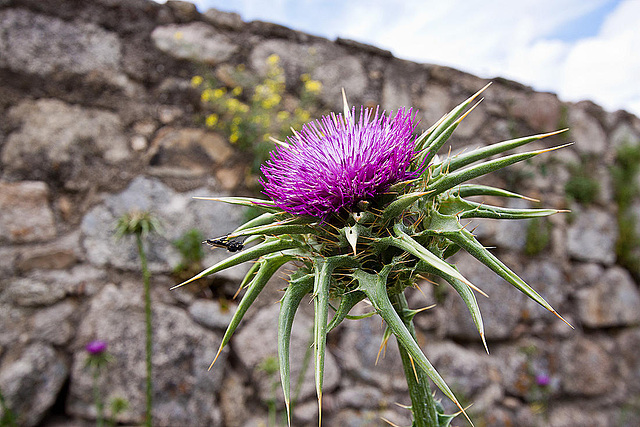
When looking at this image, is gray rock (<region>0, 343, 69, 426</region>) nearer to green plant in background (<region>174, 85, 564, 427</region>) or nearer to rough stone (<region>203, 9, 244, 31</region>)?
green plant in background (<region>174, 85, 564, 427</region>)

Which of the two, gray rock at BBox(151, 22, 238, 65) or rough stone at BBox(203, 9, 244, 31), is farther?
rough stone at BBox(203, 9, 244, 31)

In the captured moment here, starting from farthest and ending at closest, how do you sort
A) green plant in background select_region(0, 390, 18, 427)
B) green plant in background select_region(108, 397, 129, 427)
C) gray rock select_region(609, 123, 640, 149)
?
gray rock select_region(609, 123, 640, 149) < green plant in background select_region(108, 397, 129, 427) < green plant in background select_region(0, 390, 18, 427)

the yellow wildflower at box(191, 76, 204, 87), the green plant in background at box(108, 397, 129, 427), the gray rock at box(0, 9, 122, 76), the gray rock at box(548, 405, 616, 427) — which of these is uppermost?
the gray rock at box(0, 9, 122, 76)

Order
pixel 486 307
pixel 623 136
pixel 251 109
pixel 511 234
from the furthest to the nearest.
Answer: pixel 623 136 < pixel 511 234 < pixel 486 307 < pixel 251 109

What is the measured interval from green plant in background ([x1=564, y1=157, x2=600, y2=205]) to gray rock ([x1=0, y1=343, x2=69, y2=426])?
3.69m

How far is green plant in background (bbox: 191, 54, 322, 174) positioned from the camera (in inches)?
97.0

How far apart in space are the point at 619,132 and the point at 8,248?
464 cm

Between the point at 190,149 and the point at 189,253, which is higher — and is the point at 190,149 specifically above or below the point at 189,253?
above

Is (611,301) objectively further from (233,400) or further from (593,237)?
(233,400)

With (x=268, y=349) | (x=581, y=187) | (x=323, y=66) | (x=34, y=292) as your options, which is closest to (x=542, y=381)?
(x=581, y=187)

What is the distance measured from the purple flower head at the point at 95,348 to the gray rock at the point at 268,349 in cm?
65

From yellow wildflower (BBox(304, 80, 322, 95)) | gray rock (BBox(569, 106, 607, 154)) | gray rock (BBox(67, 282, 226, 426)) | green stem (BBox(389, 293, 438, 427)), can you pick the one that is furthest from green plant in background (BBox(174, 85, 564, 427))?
gray rock (BBox(569, 106, 607, 154))

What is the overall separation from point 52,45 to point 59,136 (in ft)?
1.59

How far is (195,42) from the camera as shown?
98.5 inches
